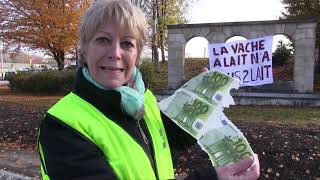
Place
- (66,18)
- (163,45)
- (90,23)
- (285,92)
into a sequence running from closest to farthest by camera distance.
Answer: (90,23) < (285,92) < (66,18) < (163,45)

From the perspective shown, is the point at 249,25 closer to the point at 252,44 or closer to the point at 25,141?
the point at 25,141

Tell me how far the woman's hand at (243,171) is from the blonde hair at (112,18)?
0.79 m

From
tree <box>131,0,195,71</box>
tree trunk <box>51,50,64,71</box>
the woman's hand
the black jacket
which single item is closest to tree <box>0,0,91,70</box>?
tree trunk <box>51,50,64,71</box>

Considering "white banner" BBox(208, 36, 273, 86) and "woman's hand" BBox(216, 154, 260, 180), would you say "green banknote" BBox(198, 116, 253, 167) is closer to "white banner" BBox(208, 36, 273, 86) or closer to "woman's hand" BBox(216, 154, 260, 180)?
"woman's hand" BBox(216, 154, 260, 180)

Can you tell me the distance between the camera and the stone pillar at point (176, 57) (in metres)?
20.2

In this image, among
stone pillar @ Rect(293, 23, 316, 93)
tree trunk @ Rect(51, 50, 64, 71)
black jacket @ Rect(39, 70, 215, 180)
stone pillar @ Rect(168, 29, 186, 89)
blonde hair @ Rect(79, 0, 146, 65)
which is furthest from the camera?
tree trunk @ Rect(51, 50, 64, 71)

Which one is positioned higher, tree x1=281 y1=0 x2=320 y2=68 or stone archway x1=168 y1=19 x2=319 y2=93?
tree x1=281 y1=0 x2=320 y2=68

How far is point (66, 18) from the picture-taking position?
85.9ft

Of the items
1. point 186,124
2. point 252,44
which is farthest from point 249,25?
point 186,124

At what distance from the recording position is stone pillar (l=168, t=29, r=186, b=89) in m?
20.2

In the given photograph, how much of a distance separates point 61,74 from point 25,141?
15.1m

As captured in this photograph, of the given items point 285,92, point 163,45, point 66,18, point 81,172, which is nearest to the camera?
point 81,172

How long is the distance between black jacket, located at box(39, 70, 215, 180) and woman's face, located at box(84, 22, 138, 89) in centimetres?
8

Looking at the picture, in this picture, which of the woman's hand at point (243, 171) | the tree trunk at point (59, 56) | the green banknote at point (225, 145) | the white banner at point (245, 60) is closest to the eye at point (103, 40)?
the green banknote at point (225, 145)
